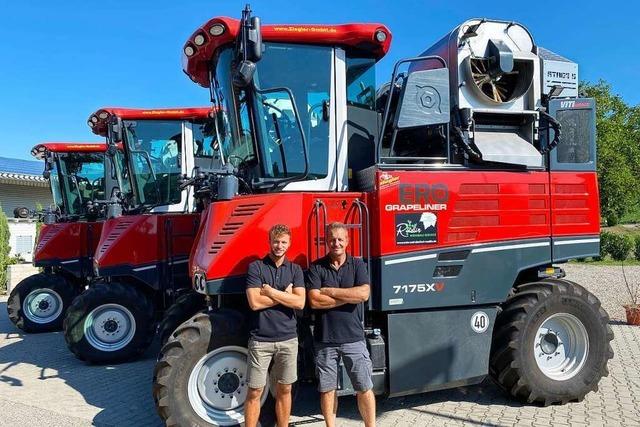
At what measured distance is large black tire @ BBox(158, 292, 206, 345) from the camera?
569 cm

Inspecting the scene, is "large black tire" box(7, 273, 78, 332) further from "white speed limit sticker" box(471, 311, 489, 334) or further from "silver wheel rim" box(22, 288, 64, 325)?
"white speed limit sticker" box(471, 311, 489, 334)

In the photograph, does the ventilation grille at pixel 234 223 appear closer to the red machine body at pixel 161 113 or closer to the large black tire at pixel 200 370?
the large black tire at pixel 200 370

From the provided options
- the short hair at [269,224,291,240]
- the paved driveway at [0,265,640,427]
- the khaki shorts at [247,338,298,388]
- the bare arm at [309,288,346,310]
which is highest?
the short hair at [269,224,291,240]

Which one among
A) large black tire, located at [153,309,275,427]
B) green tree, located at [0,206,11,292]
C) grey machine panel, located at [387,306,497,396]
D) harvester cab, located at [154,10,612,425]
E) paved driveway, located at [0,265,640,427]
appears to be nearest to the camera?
large black tire, located at [153,309,275,427]

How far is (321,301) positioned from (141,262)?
420cm

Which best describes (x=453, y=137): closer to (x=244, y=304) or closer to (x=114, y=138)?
(x=244, y=304)

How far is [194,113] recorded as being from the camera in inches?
331

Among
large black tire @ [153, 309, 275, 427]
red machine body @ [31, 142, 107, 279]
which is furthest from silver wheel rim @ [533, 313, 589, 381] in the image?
red machine body @ [31, 142, 107, 279]

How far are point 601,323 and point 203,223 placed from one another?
3.99 meters

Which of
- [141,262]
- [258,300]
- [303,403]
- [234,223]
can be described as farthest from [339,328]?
[141,262]

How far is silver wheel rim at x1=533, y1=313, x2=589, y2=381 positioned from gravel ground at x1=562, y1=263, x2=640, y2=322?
5.49 metres

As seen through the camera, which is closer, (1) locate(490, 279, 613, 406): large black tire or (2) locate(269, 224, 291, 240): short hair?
(2) locate(269, 224, 291, 240): short hair

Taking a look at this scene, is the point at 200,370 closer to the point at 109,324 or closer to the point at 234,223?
the point at 234,223

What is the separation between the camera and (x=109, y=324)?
24.5ft
